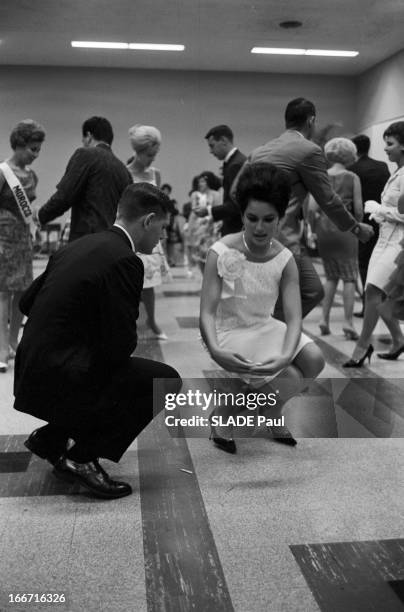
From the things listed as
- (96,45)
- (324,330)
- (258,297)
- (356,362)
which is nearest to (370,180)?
(324,330)

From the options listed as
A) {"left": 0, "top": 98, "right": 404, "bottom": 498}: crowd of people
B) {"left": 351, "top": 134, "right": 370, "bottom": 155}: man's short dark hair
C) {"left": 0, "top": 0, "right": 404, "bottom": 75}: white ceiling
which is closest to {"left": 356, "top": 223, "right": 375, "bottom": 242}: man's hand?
{"left": 0, "top": 98, "right": 404, "bottom": 498}: crowd of people

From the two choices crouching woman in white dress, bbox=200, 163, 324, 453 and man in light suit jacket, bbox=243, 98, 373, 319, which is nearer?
A: crouching woman in white dress, bbox=200, 163, 324, 453

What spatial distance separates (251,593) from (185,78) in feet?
38.0

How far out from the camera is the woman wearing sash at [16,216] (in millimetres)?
3629

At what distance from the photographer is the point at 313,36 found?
31.6 ft

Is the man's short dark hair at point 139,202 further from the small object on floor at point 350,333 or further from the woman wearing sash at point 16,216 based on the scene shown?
the small object on floor at point 350,333

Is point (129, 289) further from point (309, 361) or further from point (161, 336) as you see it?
point (161, 336)

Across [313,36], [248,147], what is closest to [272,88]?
[248,147]

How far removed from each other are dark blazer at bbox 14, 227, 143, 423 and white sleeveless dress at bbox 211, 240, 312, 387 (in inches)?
20.7

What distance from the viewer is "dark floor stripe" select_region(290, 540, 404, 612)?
1.56 meters

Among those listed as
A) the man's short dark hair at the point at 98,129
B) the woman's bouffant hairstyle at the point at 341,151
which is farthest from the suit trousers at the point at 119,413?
the woman's bouffant hairstyle at the point at 341,151

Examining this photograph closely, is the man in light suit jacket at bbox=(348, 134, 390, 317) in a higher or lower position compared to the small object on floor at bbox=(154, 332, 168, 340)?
higher

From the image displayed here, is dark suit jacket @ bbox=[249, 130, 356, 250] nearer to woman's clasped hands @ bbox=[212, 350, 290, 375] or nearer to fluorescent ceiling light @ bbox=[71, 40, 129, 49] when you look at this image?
woman's clasped hands @ bbox=[212, 350, 290, 375]

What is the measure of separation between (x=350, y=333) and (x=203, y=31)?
6496mm
